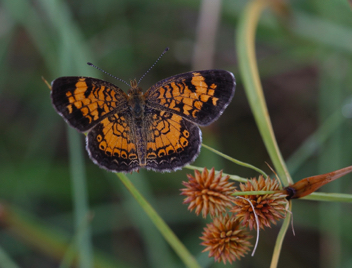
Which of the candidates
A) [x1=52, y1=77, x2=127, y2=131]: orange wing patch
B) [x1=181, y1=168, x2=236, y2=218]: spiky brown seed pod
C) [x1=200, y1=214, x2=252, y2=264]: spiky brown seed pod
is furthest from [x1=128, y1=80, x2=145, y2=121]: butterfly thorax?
[x1=200, y1=214, x2=252, y2=264]: spiky brown seed pod

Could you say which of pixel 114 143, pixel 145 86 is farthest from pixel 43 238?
pixel 145 86

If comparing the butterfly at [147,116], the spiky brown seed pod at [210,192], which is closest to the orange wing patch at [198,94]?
the butterfly at [147,116]

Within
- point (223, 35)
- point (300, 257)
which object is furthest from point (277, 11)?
point (300, 257)

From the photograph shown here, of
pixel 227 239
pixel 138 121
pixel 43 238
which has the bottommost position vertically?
pixel 43 238

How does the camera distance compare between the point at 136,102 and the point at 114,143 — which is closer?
the point at 114,143

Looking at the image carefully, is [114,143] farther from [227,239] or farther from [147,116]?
[227,239]

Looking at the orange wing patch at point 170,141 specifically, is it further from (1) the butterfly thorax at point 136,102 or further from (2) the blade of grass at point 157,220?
(2) the blade of grass at point 157,220

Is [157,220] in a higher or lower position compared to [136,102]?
lower
